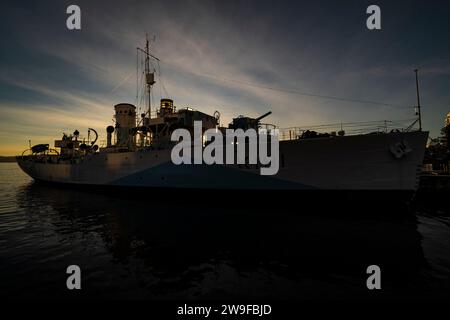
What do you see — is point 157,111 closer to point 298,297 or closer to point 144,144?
point 144,144

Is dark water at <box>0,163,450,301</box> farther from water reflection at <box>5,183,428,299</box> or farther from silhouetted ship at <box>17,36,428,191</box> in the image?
silhouetted ship at <box>17,36,428,191</box>

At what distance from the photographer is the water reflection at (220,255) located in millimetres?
5523

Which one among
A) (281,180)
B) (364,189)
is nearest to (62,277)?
(281,180)

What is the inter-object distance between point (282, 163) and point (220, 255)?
8.28 metres

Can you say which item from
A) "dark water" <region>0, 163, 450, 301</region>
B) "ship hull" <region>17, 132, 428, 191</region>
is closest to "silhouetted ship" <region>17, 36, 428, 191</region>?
"ship hull" <region>17, 132, 428, 191</region>

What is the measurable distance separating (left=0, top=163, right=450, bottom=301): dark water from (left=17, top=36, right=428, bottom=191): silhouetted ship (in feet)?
6.95

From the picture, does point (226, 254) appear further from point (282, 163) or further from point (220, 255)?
point (282, 163)

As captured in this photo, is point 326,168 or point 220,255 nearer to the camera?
point 220,255

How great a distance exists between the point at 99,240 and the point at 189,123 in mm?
13295

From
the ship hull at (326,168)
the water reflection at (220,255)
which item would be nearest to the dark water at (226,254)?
the water reflection at (220,255)

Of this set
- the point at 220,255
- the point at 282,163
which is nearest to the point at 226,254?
the point at 220,255

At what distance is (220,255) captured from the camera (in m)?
7.56
